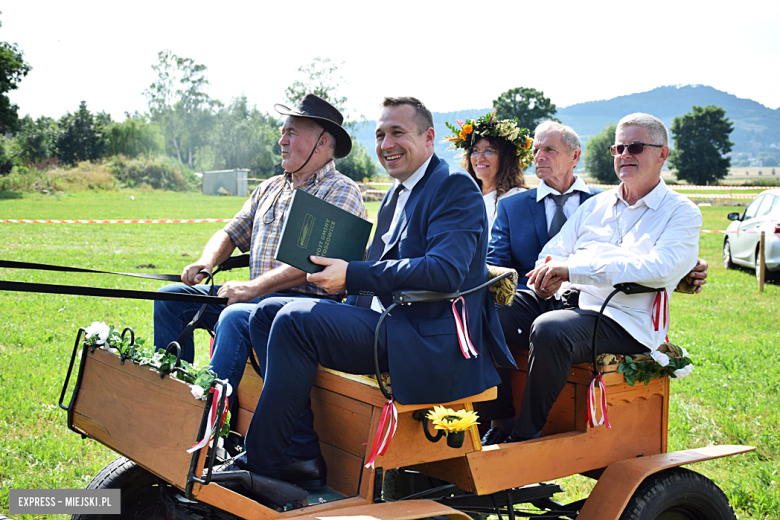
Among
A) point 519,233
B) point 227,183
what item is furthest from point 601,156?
point 519,233

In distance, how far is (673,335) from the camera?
7043 mm

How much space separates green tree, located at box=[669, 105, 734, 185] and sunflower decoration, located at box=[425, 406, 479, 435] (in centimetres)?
7628

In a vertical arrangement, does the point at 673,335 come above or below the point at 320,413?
below

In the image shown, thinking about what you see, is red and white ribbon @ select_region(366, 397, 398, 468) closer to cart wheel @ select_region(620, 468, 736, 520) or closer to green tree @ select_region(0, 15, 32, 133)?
cart wheel @ select_region(620, 468, 736, 520)

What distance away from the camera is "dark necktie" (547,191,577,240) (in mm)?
3885

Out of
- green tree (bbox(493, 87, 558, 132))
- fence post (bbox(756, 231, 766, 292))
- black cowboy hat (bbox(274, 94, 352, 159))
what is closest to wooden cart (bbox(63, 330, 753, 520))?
black cowboy hat (bbox(274, 94, 352, 159))

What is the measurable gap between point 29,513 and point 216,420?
1.69 metres

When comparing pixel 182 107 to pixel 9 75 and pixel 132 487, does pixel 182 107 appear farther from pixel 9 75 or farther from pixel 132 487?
pixel 132 487

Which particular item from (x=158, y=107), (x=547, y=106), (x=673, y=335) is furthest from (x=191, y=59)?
(x=673, y=335)

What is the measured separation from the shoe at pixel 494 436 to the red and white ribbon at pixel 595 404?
0.46m

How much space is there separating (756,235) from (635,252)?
1024 cm

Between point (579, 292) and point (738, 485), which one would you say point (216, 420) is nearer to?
point (579, 292)

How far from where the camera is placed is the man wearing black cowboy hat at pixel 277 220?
3236 mm

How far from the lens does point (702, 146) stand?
74125 mm
